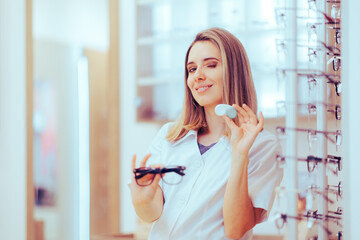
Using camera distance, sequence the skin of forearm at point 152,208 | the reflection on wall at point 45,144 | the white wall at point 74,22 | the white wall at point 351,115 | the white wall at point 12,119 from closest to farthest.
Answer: the white wall at point 351,115 → the skin of forearm at point 152,208 → the white wall at point 12,119 → the white wall at point 74,22 → the reflection on wall at point 45,144

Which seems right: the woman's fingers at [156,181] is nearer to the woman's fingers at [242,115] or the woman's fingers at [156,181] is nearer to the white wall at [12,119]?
the woman's fingers at [242,115]

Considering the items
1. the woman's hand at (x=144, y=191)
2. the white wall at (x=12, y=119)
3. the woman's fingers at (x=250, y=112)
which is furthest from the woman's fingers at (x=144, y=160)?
the white wall at (x=12, y=119)

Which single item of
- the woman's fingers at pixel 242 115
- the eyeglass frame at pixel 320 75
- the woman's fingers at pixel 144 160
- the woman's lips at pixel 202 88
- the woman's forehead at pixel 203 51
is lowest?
the woman's fingers at pixel 144 160

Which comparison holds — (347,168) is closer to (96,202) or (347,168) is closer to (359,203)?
(359,203)

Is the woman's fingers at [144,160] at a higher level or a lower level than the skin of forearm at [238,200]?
higher

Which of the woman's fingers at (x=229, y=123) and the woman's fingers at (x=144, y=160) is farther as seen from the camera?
the woman's fingers at (x=144, y=160)

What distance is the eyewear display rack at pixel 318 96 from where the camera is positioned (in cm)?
143

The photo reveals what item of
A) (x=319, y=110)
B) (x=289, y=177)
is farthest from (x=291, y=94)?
(x=289, y=177)

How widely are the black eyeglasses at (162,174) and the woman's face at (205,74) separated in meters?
0.22

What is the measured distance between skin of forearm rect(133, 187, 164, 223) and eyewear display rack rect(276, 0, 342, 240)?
1.20 feet

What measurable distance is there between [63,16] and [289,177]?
2.64 metres

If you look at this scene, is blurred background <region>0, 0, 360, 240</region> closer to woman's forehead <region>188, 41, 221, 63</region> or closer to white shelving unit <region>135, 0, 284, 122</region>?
white shelving unit <region>135, 0, 284, 122</region>

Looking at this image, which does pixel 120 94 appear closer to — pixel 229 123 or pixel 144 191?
pixel 144 191

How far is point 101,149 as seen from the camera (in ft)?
8.23
